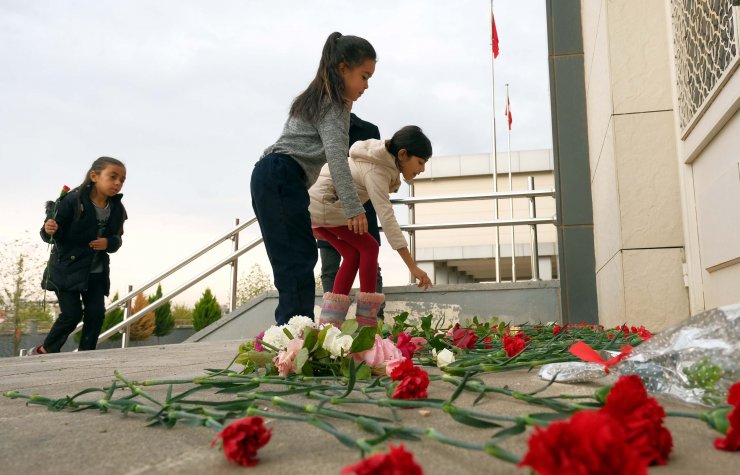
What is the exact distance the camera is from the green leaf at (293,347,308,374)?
1.10 metres

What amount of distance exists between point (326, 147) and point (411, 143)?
0.65 meters

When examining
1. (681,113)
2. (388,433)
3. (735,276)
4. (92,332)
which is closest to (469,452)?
(388,433)

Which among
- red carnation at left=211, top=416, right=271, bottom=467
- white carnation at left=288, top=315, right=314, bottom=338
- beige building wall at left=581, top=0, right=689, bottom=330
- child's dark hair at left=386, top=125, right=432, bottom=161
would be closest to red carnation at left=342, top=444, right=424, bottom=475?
red carnation at left=211, top=416, right=271, bottom=467

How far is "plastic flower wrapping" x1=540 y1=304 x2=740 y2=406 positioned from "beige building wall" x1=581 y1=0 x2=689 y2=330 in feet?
6.10

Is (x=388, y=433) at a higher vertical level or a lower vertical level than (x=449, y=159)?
lower

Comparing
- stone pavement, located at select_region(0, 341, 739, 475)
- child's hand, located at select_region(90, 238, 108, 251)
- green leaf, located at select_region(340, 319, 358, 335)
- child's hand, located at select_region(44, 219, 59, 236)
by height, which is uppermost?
child's hand, located at select_region(44, 219, 59, 236)

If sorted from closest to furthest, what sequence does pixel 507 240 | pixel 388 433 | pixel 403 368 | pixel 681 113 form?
pixel 388 433 → pixel 403 368 → pixel 681 113 → pixel 507 240

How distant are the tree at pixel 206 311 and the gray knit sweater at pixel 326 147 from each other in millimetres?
8034

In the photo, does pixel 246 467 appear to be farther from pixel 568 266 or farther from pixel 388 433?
pixel 568 266

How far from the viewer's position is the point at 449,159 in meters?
13.6

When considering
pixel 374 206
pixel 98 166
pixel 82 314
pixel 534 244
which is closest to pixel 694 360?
pixel 374 206

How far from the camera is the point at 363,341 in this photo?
1099 millimetres

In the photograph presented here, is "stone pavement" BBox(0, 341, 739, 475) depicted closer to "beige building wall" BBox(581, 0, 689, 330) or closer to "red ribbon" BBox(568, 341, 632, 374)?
"red ribbon" BBox(568, 341, 632, 374)

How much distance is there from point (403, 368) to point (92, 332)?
328cm
